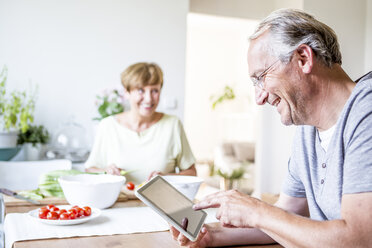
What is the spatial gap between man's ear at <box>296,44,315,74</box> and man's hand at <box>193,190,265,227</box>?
0.38 meters

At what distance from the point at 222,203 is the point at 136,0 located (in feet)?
9.38

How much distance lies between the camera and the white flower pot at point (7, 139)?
2.64 metres

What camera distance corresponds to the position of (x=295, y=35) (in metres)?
1.08

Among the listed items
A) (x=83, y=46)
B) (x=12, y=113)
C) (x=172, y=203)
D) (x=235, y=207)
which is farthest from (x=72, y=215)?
(x=83, y=46)

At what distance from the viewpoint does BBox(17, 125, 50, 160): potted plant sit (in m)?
3.02

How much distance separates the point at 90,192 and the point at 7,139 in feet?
4.88

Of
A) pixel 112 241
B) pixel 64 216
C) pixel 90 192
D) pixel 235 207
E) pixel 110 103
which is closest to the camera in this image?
pixel 235 207

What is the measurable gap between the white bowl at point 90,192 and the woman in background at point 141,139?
0.77 m

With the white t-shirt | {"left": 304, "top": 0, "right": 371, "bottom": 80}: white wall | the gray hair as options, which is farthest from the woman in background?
{"left": 304, "top": 0, "right": 371, "bottom": 80}: white wall

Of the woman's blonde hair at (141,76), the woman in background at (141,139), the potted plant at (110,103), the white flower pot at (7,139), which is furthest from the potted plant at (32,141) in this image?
the woman's blonde hair at (141,76)

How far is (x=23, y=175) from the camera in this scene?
7.20ft

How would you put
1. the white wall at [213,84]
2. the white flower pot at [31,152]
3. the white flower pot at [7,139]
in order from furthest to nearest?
the white wall at [213,84], the white flower pot at [31,152], the white flower pot at [7,139]

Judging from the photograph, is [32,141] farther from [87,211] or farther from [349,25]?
[349,25]

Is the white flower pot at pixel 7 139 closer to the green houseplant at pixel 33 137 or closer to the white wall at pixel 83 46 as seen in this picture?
the green houseplant at pixel 33 137
